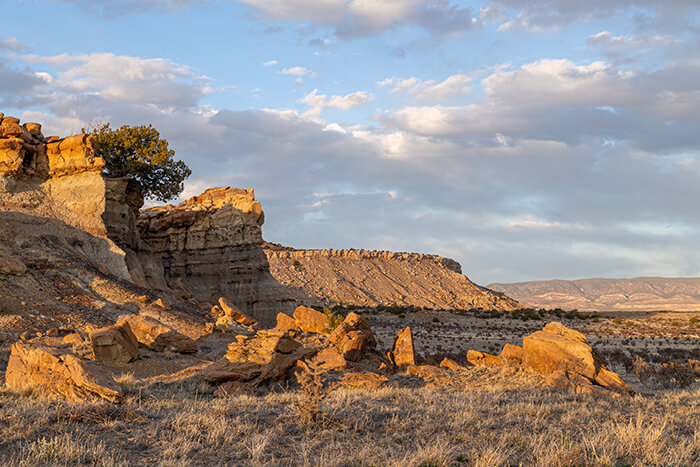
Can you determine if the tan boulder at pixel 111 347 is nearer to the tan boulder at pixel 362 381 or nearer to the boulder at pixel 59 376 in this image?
the boulder at pixel 59 376

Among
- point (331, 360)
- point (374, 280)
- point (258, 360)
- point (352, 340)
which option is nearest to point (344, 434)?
point (258, 360)

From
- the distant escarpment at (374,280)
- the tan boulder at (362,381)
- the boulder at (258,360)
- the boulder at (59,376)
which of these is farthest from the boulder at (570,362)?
the distant escarpment at (374,280)

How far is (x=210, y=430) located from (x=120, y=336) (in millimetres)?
9934

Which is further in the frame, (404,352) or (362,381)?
(404,352)

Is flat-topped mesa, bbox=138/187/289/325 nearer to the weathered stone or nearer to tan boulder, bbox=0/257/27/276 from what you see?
tan boulder, bbox=0/257/27/276

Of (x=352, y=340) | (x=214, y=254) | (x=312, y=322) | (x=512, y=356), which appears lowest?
(x=512, y=356)

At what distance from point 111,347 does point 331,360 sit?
673cm

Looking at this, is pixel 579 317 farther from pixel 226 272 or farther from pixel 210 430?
pixel 210 430

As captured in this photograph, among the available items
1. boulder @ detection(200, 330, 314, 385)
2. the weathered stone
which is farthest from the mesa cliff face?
the weathered stone

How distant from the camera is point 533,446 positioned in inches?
317

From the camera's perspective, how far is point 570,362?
51.4ft

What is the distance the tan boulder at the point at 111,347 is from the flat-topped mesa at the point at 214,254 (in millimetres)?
Answer: 20633

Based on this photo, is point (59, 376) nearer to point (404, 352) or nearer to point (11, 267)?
point (404, 352)

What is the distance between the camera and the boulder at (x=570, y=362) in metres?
14.7
